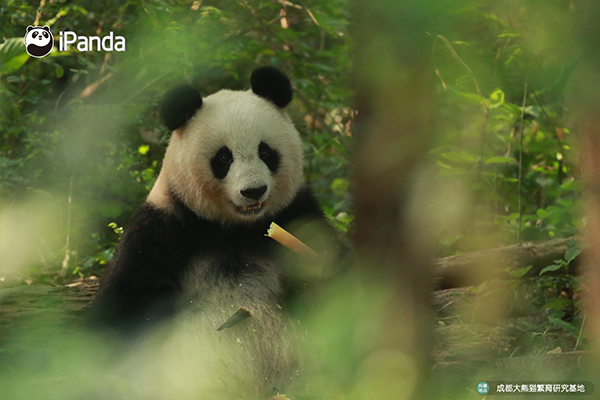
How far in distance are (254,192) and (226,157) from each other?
40 centimetres

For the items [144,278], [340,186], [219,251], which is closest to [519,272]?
[219,251]

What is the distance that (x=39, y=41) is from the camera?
5.20m

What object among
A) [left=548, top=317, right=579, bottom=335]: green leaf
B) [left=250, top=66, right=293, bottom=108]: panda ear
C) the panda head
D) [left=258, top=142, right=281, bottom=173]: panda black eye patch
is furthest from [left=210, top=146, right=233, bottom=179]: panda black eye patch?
[left=548, top=317, right=579, bottom=335]: green leaf

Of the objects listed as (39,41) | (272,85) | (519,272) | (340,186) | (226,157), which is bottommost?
(340,186)

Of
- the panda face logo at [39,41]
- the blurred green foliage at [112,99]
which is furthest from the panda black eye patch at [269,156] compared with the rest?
the panda face logo at [39,41]

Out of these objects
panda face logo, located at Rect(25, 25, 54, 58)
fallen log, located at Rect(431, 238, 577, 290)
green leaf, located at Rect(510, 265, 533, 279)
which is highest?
panda face logo, located at Rect(25, 25, 54, 58)

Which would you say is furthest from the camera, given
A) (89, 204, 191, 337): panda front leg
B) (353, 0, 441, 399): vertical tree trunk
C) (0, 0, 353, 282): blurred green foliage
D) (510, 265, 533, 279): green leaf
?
(0, 0, 353, 282): blurred green foliage

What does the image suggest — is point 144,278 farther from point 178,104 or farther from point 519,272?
point 519,272

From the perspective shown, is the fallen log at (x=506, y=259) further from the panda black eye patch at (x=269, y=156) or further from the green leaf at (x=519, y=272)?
the panda black eye patch at (x=269, y=156)

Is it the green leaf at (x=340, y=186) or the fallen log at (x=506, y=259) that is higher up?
the fallen log at (x=506, y=259)

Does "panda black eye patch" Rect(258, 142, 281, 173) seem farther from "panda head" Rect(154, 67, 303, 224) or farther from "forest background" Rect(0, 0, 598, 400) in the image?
"forest background" Rect(0, 0, 598, 400)

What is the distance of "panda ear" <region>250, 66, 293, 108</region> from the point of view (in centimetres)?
411

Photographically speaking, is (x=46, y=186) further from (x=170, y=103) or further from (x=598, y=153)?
(x=598, y=153)

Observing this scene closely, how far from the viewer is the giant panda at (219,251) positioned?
136 inches
